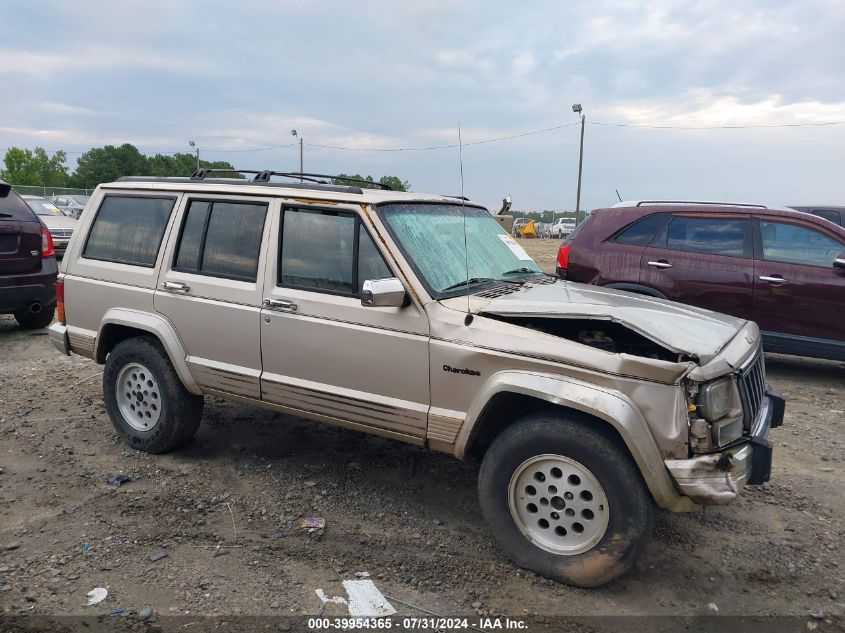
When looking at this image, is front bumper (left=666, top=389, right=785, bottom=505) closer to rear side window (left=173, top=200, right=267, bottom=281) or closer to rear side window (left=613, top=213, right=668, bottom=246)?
rear side window (left=173, top=200, right=267, bottom=281)

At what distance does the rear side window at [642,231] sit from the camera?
716cm

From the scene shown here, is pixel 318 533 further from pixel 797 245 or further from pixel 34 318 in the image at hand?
pixel 34 318

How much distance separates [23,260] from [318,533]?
19.5ft

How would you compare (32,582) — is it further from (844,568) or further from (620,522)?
(844,568)

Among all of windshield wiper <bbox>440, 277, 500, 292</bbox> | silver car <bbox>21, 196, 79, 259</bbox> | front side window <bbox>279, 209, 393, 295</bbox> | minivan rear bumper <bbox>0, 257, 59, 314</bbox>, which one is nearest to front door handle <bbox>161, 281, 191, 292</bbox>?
front side window <bbox>279, 209, 393, 295</bbox>

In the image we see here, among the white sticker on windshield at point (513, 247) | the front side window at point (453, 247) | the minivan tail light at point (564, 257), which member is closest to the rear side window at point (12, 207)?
the front side window at point (453, 247)

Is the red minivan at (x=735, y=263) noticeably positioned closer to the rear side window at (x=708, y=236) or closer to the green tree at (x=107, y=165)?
the rear side window at (x=708, y=236)

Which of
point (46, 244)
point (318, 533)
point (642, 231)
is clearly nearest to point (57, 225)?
point (46, 244)

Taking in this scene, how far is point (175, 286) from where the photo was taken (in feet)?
14.2

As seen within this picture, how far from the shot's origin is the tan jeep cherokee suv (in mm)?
2967

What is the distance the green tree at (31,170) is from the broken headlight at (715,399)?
256 ft

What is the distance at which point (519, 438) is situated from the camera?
317 centimetres

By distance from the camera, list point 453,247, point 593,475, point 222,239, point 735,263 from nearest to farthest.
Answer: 1. point 593,475
2. point 453,247
3. point 222,239
4. point 735,263

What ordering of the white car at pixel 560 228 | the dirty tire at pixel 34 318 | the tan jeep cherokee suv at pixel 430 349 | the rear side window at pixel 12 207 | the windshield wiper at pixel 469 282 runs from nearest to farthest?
the tan jeep cherokee suv at pixel 430 349, the windshield wiper at pixel 469 282, the rear side window at pixel 12 207, the dirty tire at pixel 34 318, the white car at pixel 560 228
